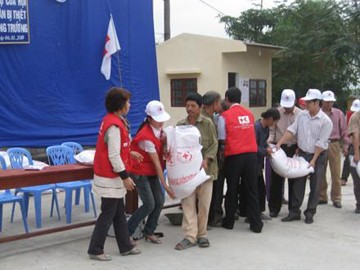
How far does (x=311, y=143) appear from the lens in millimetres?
6352

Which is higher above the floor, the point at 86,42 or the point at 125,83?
the point at 86,42

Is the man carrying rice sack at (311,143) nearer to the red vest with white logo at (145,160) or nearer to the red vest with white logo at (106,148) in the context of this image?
the red vest with white logo at (145,160)

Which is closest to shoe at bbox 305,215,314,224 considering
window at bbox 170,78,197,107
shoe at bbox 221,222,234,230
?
shoe at bbox 221,222,234,230

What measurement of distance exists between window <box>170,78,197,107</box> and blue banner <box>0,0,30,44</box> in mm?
13278

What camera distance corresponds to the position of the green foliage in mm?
15219

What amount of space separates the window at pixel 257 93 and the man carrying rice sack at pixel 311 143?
12251 millimetres

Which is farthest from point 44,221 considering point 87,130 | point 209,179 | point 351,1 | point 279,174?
point 351,1

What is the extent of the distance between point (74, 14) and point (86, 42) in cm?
33

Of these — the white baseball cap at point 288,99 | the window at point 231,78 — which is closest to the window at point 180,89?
the window at point 231,78

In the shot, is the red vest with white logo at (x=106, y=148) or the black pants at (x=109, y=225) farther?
the black pants at (x=109, y=225)

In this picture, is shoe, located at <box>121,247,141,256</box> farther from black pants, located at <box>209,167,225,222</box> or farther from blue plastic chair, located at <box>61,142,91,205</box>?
blue plastic chair, located at <box>61,142,91,205</box>

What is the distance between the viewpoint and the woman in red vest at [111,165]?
4508 millimetres

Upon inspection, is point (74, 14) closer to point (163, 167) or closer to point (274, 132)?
point (163, 167)

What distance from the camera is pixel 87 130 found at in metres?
6.21
